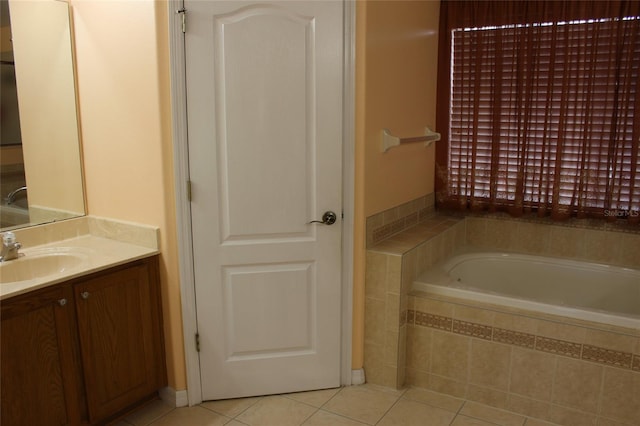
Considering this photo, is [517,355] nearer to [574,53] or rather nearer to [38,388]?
[574,53]

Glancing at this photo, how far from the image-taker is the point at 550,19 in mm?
3035

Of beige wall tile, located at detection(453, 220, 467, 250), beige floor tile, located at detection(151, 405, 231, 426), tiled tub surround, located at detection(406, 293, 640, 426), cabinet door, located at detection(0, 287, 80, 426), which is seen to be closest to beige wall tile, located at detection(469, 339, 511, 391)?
tiled tub surround, located at detection(406, 293, 640, 426)

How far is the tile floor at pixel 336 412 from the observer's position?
2.48 metres

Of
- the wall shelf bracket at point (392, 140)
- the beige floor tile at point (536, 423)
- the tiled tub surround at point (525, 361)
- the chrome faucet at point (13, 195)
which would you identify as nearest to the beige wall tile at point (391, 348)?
the tiled tub surround at point (525, 361)

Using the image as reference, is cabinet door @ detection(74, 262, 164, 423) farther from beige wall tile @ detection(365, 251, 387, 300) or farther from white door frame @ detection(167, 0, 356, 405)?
beige wall tile @ detection(365, 251, 387, 300)

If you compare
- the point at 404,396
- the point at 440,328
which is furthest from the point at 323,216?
the point at 404,396

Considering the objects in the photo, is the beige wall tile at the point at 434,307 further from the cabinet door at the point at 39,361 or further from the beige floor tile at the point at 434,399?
the cabinet door at the point at 39,361

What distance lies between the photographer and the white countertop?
2.04 metres

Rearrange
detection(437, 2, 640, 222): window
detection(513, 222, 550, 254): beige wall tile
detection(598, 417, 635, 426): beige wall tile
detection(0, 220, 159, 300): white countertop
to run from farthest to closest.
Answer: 1. detection(513, 222, 550, 254): beige wall tile
2. detection(437, 2, 640, 222): window
3. detection(598, 417, 635, 426): beige wall tile
4. detection(0, 220, 159, 300): white countertop

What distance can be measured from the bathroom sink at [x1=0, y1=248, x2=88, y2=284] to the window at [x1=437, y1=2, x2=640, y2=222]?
7.40 feet

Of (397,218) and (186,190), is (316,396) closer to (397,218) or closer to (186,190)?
(397,218)

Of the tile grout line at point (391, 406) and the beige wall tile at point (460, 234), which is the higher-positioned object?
the beige wall tile at point (460, 234)

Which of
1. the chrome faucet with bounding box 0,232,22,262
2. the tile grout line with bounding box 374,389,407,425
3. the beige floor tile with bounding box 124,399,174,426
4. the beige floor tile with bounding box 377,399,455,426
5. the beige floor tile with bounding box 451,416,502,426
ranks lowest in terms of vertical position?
the beige floor tile with bounding box 451,416,502,426

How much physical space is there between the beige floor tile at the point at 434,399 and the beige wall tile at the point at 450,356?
0.35 ft
